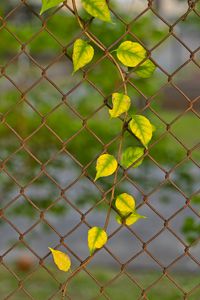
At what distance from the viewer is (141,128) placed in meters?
2.32

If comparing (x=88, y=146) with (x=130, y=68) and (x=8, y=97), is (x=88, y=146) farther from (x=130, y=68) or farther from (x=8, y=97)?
(x=130, y=68)

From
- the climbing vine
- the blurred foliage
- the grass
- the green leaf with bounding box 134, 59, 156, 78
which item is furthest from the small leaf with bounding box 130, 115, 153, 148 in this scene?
the grass

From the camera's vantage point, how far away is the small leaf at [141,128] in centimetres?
231

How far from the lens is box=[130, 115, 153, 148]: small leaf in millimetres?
2309

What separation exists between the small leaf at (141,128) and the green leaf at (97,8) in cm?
29

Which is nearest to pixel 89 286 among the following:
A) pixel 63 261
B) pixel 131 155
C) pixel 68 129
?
pixel 68 129

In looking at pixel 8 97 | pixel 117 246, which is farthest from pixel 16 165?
pixel 117 246

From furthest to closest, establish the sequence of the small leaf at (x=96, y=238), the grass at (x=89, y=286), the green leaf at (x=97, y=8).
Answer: the grass at (x=89, y=286) → the small leaf at (x=96, y=238) → the green leaf at (x=97, y=8)

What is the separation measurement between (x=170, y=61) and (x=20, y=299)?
21.7 meters

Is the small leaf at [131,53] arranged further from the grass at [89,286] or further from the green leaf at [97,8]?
the grass at [89,286]

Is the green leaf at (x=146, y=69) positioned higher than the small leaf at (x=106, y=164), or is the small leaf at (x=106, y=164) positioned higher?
the green leaf at (x=146, y=69)

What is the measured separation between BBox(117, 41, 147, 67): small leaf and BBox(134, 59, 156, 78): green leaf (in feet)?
0.11

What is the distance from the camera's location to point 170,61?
2742cm

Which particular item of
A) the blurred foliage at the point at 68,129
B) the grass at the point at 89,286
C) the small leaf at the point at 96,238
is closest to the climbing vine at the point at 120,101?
the small leaf at the point at 96,238
